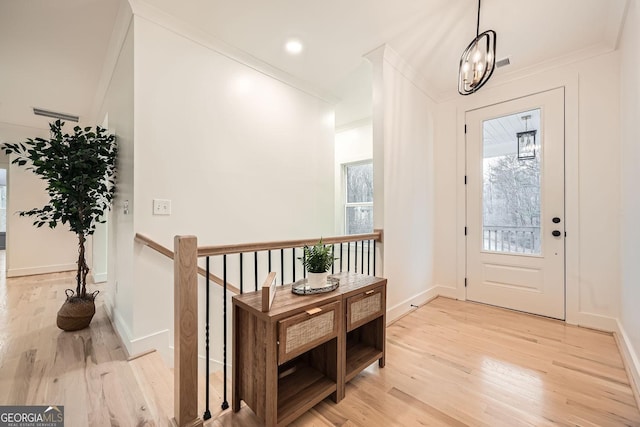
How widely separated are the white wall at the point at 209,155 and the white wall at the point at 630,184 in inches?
107

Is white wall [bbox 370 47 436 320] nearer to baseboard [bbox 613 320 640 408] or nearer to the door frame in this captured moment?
the door frame

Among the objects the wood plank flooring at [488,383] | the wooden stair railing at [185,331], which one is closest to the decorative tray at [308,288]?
the wooden stair railing at [185,331]

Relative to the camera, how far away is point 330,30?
7.89 ft

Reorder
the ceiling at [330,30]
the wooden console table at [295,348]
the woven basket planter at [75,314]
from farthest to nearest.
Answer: the woven basket planter at [75,314] < the ceiling at [330,30] < the wooden console table at [295,348]

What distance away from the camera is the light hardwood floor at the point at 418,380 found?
4.93 ft

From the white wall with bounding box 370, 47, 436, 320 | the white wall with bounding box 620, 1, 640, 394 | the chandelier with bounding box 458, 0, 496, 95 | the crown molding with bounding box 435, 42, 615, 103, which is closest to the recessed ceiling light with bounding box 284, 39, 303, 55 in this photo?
the white wall with bounding box 370, 47, 436, 320

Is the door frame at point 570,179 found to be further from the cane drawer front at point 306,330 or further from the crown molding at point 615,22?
the cane drawer front at point 306,330

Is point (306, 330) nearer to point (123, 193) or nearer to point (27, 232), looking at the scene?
point (123, 193)

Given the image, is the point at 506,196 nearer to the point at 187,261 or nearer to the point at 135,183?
the point at 187,261

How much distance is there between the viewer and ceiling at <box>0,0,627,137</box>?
84.1 inches

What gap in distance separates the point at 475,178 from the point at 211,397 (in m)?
3.53

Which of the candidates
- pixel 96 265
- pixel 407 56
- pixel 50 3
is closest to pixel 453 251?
pixel 407 56

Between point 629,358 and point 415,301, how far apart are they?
1.66m

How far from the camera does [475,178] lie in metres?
3.38
